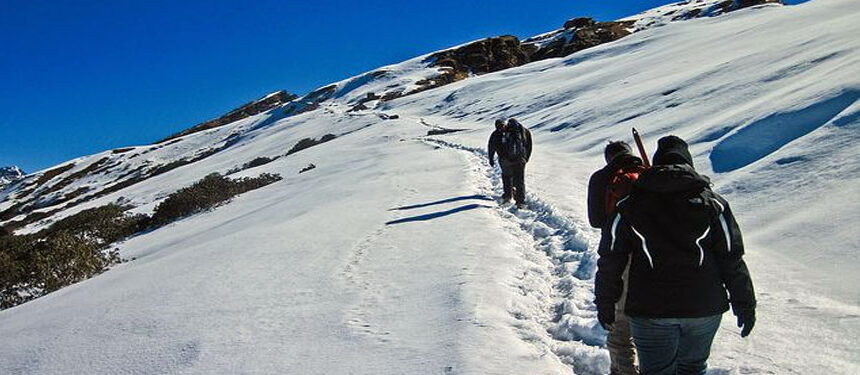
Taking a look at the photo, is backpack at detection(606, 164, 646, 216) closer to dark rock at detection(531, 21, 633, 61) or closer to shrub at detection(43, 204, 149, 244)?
shrub at detection(43, 204, 149, 244)

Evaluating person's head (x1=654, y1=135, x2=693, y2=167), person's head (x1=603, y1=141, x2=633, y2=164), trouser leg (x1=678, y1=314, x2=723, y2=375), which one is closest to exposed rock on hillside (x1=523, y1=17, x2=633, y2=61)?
person's head (x1=603, y1=141, x2=633, y2=164)

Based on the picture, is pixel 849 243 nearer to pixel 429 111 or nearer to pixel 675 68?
pixel 675 68

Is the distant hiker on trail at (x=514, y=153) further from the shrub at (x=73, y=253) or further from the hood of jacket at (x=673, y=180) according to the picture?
the shrub at (x=73, y=253)

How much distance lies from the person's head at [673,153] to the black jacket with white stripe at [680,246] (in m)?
0.23

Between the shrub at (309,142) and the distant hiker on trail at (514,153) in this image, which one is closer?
the distant hiker on trail at (514,153)

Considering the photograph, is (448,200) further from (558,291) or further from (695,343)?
(695,343)

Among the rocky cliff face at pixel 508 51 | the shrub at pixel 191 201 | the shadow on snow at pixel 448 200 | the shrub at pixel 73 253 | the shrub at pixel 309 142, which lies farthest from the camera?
the rocky cliff face at pixel 508 51

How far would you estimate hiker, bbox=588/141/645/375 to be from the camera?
3838mm

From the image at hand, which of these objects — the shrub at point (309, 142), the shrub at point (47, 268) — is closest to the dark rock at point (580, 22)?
the shrub at point (309, 142)

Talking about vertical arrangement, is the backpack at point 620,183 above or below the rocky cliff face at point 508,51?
below

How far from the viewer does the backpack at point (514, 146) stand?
34.2 feet

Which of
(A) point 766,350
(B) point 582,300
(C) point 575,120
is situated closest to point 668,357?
(A) point 766,350

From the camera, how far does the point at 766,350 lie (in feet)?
13.4

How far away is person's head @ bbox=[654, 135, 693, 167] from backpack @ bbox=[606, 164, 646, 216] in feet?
2.02
